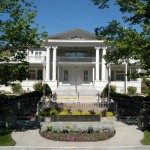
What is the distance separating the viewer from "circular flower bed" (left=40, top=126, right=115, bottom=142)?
14.4m

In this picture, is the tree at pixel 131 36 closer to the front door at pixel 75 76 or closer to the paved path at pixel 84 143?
the paved path at pixel 84 143

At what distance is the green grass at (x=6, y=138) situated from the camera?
13594mm

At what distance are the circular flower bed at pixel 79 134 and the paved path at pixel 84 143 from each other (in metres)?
0.28

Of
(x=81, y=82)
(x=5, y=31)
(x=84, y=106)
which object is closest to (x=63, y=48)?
(x=81, y=82)

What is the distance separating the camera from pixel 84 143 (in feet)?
45.8

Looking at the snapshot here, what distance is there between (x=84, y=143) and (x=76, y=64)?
31337 mm

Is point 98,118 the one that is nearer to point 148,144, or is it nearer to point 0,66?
point 148,144

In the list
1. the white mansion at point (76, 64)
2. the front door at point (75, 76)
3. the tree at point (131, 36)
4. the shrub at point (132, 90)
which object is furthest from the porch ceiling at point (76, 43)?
the tree at point (131, 36)

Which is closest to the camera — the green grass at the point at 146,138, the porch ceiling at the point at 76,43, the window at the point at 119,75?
the green grass at the point at 146,138

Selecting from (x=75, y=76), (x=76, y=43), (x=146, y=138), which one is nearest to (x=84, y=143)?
(x=146, y=138)

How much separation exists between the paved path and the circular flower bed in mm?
275

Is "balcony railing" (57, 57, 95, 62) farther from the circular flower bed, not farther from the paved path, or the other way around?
the circular flower bed

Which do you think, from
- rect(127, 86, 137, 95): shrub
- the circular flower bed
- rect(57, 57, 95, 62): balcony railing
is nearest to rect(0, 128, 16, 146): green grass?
the circular flower bed

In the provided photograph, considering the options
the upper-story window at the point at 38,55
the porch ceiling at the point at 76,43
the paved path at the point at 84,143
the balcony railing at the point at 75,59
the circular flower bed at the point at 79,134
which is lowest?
the paved path at the point at 84,143
